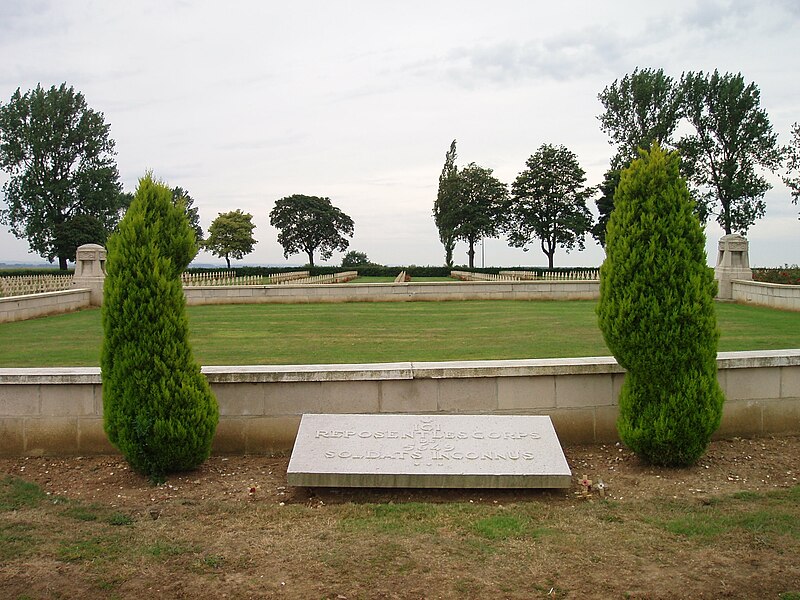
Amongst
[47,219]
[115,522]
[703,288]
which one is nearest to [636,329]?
[703,288]

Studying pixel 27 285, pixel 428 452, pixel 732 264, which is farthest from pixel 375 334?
pixel 27 285

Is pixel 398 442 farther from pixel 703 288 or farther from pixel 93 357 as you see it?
pixel 93 357

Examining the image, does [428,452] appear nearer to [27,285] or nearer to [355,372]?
[355,372]

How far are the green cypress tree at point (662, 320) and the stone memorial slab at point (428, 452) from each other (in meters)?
0.77

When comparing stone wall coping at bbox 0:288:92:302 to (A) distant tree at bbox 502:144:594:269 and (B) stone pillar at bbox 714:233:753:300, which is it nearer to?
(B) stone pillar at bbox 714:233:753:300

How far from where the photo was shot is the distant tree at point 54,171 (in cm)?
4562

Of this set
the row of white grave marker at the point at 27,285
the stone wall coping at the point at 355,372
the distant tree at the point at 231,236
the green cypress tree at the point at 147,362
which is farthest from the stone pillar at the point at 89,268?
the distant tree at the point at 231,236

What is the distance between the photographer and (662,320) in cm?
472

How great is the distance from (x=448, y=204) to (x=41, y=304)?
49.6 metres

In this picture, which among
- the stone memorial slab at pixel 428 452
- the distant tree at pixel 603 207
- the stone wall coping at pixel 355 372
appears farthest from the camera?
the distant tree at pixel 603 207

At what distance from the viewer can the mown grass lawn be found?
805 centimetres

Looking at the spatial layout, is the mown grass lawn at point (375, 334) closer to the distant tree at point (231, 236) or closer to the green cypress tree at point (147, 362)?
the green cypress tree at point (147, 362)

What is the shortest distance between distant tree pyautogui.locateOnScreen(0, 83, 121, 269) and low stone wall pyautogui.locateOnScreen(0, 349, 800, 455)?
4474cm

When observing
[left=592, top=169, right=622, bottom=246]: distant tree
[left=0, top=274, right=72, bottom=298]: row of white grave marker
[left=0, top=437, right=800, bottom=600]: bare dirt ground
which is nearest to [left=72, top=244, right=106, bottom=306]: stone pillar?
[left=0, top=274, right=72, bottom=298]: row of white grave marker
